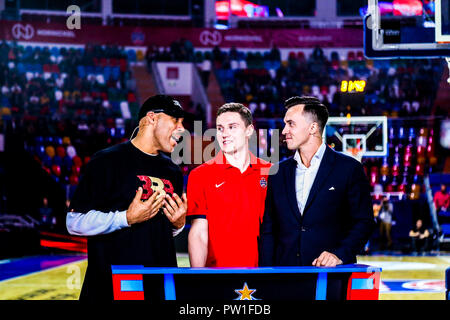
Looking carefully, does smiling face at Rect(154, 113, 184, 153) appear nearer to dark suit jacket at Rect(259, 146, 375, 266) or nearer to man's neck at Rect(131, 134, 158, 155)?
man's neck at Rect(131, 134, 158, 155)

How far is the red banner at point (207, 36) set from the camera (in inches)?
898

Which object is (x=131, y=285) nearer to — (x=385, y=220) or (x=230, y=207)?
(x=230, y=207)

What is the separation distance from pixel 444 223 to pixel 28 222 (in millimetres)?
9683

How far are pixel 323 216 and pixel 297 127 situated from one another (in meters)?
0.56

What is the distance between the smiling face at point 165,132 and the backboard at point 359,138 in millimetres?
8613

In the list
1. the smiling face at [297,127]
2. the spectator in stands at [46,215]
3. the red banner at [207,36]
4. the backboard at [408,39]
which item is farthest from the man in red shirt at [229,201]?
the red banner at [207,36]

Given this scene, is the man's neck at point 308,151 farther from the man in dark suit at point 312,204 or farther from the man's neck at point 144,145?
the man's neck at point 144,145

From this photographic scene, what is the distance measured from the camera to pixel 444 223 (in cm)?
1468

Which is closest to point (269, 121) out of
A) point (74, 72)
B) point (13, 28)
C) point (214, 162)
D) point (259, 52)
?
point (259, 52)

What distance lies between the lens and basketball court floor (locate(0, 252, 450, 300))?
7688 millimetres

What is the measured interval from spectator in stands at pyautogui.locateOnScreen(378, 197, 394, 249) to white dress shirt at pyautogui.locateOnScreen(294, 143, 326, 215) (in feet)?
38.0

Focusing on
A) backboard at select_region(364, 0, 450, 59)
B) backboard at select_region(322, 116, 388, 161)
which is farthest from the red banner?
backboard at select_region(364, 0, 450, 59)

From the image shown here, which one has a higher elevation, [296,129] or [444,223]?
[296,129]

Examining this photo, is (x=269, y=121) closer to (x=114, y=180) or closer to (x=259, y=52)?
(x=259, y=52)
